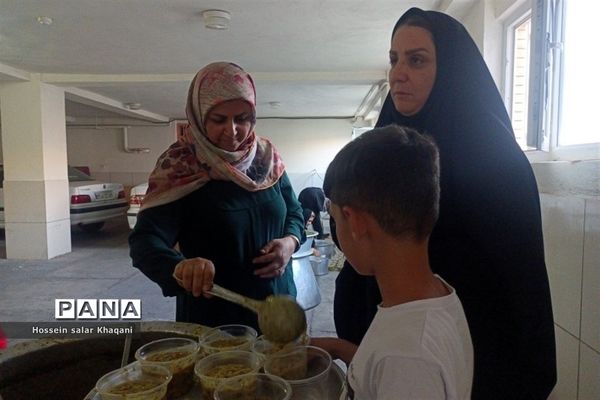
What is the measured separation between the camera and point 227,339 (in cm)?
89

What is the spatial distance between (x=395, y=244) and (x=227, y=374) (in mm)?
392

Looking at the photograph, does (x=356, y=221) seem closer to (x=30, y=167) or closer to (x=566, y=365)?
(x=566, y=365)

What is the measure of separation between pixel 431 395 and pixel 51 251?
547cm

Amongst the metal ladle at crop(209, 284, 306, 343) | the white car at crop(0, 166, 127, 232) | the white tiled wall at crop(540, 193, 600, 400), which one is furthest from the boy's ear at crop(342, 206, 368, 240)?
the white car at crop(0, 166, 127, 232)

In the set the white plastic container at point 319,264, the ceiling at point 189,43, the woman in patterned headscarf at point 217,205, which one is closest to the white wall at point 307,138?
the ceiling at point 189,43

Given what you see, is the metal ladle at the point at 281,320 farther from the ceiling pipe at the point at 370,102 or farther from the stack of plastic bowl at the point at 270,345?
the ceiling pipe at the point at 370,102

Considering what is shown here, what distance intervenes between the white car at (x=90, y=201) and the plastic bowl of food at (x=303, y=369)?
5.89 metres

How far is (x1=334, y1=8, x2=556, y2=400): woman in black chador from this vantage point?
844 millimetres

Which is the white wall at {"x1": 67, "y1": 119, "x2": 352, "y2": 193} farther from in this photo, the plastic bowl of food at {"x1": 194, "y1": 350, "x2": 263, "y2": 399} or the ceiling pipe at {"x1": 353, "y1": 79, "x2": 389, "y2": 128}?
the plastic bowl of food at {"x1": 194, "y1": 350, "x2": 263, "y2": 399}

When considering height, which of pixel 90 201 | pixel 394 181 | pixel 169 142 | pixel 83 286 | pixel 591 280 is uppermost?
pixel 169 142

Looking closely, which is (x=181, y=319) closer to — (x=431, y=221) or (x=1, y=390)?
(x=1, y=390)

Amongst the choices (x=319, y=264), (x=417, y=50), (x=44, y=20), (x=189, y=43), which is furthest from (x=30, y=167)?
(x=417, y=50)

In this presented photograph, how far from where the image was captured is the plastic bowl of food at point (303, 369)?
71 centimetres

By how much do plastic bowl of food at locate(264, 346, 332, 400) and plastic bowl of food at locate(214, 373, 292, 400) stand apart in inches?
0.9
